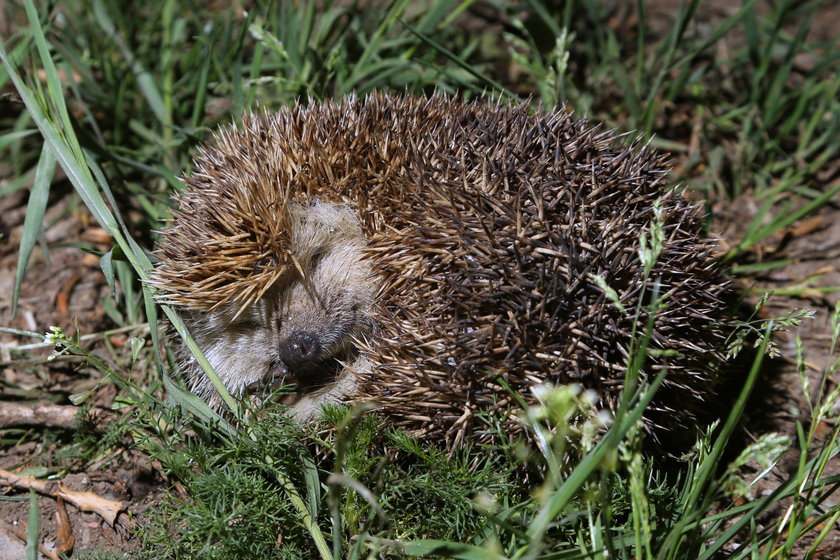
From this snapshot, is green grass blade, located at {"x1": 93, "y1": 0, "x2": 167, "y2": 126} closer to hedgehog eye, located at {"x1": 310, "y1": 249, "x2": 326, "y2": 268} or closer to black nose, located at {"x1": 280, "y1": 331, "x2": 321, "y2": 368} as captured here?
hedgehog eye, located at {"x1": 310, "y1": 249, "x2": 326, "y2": 268}

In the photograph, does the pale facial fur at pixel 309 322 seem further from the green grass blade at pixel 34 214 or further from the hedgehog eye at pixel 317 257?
the green grass blade at pixel 34 214

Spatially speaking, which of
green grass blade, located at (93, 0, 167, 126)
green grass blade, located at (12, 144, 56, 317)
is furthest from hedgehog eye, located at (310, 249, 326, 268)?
green grass blade, located at (93, 0, 167, 126)

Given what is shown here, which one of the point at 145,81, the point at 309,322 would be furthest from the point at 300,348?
the point at 145,81

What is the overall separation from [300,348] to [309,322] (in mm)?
132

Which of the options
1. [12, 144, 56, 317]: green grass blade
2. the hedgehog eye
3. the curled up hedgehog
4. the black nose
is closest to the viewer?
Answer: the curled up hedgehog

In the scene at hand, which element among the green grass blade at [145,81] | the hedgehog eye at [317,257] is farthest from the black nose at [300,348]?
the green grass blade at [145,81]

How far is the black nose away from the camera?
9.97 ft

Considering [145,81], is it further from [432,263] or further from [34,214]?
[432,263]

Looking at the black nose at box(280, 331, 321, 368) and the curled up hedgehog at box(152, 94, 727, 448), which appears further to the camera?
the black nose at box(280, 331, 321, 368)

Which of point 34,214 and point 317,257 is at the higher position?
point 317,257

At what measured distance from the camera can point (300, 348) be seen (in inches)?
120

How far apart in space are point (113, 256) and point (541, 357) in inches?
79.4

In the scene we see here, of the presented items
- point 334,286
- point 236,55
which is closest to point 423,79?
point 236,55

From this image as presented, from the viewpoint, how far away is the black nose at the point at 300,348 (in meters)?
3.04
